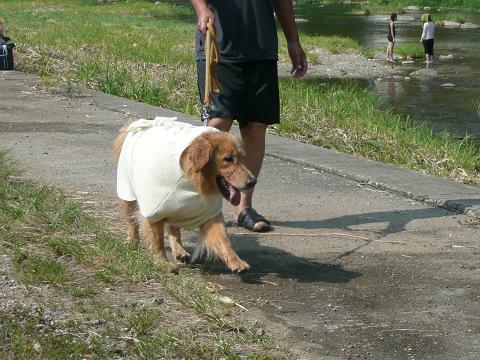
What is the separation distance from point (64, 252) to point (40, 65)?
971cm

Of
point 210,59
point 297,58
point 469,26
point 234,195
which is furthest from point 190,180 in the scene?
point 469,26

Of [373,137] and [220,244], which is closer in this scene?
[220,244]

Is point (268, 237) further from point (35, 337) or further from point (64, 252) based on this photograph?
point (35, 337)

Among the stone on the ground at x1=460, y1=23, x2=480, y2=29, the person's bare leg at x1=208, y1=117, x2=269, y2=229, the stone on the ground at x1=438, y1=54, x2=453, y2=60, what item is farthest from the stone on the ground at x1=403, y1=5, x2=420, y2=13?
the person's bare leg at x1=208, y1=117, x2=269, y2=229

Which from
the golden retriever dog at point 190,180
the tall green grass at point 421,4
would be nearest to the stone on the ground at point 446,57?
the tall green grass at point 421,4

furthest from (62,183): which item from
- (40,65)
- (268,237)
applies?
(40,65)

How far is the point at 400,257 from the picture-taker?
5867 mm

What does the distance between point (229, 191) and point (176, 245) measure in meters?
0.71

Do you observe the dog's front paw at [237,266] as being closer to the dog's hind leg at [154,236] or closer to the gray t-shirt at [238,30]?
the dog's hind leg at [154,236]

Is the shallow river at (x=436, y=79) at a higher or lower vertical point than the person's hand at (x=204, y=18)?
lower

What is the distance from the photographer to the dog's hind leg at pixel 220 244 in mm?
5340

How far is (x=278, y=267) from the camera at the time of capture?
568 cm

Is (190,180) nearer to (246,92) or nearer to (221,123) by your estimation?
(221,123)

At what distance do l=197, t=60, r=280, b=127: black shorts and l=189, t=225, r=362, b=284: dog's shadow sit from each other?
0.87 m
